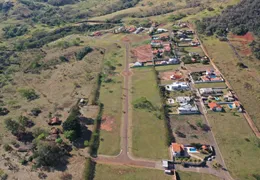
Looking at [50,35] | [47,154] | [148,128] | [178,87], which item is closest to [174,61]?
[178,87]

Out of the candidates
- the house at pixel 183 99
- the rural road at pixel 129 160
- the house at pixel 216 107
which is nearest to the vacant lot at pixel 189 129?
the rural road at pixel 129 160

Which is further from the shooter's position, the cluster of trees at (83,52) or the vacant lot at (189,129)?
the cluster of trees at (83,52)

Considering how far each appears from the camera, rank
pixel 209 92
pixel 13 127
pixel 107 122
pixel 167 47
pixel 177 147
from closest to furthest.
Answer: pixel 177 147 < pixel 13 127 < pixel 107 122 < pixel 209 92 < pixel 167 47

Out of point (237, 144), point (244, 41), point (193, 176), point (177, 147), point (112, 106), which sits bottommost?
point (193, 176)

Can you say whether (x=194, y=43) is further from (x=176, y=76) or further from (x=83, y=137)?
(x=83, y=137)

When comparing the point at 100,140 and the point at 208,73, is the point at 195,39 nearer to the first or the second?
the point at 208,73

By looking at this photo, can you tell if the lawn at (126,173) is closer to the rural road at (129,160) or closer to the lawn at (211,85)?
the rural road at (129,160)

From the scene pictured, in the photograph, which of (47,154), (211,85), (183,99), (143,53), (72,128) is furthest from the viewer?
(143,53)
